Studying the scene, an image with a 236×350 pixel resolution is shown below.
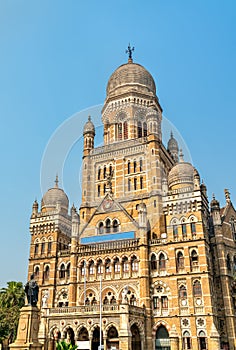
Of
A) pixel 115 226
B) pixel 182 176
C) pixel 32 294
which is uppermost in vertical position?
pixel 182 176

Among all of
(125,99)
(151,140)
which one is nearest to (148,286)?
(151,140)

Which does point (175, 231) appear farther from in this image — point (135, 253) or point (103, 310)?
point (103, 310)

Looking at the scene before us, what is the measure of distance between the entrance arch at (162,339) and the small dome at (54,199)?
21.7m

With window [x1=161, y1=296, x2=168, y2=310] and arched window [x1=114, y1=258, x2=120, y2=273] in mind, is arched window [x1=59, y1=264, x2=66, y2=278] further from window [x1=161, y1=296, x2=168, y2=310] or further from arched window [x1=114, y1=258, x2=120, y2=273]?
window [x1=161, y1=296, x2=168, y2=310]

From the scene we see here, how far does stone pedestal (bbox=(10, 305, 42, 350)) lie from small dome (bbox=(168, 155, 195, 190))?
82.2 feet

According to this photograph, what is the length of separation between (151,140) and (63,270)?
2064 centimetres

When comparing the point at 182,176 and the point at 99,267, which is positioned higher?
the point at 182,176

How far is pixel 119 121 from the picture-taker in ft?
187

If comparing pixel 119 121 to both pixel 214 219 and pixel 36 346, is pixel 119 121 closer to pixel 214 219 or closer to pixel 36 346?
pixel 214 219

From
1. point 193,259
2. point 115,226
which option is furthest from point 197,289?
point 115,226

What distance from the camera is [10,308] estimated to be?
4684 centimetres

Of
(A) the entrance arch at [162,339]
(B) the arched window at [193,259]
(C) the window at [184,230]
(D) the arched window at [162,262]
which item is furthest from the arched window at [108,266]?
(B) the arched window at [193,259]

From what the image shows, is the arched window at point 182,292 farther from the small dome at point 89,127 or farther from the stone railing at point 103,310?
the small dome at point 89,127

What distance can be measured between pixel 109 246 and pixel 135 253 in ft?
11.0
